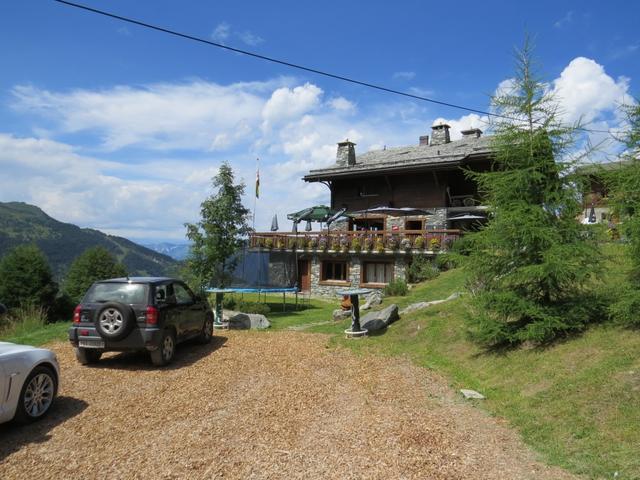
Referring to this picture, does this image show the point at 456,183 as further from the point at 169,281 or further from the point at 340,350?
the point at 169,281

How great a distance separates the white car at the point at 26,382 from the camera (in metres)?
5.68

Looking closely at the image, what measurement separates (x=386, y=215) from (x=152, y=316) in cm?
2311

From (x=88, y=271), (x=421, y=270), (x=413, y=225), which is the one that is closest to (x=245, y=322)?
(x=88, y=271)

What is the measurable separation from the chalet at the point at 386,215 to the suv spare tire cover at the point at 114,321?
1835 centimetres

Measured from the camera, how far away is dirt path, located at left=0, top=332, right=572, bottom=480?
4957mm

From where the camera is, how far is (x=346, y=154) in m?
35.2

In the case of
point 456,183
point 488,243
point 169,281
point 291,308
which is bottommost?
point 291,308

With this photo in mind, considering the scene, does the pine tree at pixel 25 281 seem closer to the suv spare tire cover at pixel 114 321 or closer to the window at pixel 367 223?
the suv spare tire cover at pixel 114 321

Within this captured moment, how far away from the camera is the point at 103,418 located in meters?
6.50

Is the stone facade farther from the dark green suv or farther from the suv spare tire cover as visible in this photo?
the suv spare tire cover

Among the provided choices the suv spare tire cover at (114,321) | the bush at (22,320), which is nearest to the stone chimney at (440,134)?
the bush at (22,320)

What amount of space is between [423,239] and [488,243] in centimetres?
1638

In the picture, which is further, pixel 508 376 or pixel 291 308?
pixel 291 308

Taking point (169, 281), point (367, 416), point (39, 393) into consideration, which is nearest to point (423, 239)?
point (169, 281)
